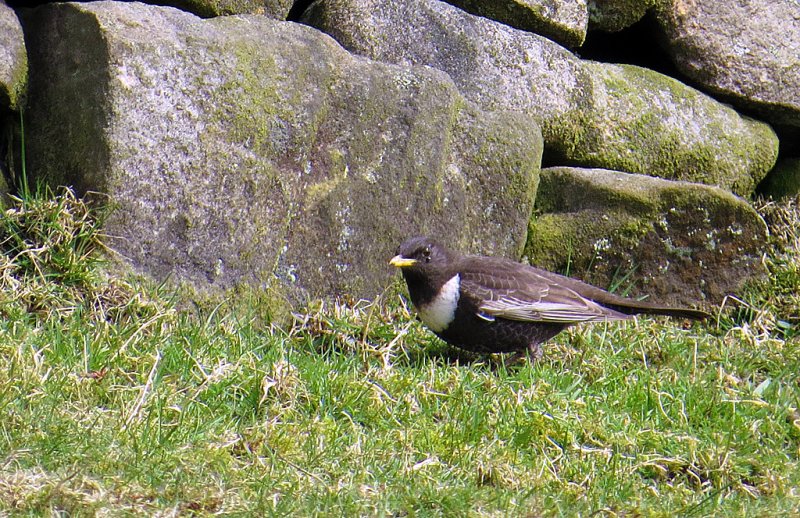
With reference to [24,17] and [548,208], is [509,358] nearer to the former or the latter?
[548,208]

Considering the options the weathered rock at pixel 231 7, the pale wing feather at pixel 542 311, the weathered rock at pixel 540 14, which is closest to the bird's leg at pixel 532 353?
the pale wing feather at pixel 542 311

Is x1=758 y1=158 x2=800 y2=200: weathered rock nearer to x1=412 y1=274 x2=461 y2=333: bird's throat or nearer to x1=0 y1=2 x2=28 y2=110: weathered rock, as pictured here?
x1=412 y1=274 x2=461 y2=333: bird's throat

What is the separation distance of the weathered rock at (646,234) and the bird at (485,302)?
71 centimetres

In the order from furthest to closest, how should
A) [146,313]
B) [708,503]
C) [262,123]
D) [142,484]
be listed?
[262,123]
[146,313]
[708,503]
[142,484]

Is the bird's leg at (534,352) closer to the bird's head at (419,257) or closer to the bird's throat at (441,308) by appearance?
the bird's throat at (441,308)

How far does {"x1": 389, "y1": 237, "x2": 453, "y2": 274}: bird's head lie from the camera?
5.26 meters

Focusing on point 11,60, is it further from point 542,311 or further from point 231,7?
point 542,311

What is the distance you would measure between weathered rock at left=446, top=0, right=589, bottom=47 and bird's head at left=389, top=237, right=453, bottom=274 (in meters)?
1.71

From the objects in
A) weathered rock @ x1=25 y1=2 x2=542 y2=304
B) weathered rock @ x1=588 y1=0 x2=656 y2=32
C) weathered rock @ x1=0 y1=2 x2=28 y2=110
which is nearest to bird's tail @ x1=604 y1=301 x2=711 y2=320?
weathered rock @ x1=25 y1=2 x2=542 y2=304

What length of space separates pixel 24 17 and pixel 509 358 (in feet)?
9.44

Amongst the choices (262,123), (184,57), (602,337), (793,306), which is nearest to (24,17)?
(184,57)

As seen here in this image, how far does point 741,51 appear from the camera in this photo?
22.2 feet

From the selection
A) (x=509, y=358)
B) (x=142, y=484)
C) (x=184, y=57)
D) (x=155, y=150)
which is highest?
(x=184, y=57)

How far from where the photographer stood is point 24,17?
17.6 feet
